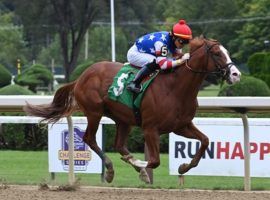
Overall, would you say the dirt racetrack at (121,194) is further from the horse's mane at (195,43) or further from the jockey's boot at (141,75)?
the horse's mane at (195,43)

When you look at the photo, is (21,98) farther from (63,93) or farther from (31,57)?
(31,57)

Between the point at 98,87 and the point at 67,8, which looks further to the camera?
the point at 67,8

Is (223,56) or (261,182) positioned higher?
(223,56)

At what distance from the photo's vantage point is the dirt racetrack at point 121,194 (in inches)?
269

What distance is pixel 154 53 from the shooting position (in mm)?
7418

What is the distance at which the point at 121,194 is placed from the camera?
718 centimetres

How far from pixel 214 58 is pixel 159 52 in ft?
1.98

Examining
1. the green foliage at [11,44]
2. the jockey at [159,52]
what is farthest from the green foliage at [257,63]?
the green foliage at [11,44]

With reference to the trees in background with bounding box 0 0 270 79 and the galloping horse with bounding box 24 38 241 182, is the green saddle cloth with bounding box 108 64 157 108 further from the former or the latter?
the trees in background with bounding box 0 0 270 79

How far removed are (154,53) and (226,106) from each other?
97 centimetres

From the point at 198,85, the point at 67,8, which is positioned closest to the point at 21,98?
the point at 198,85

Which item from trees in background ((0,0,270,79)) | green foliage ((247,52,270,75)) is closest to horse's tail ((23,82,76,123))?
green foliage ((247,52,270,75))

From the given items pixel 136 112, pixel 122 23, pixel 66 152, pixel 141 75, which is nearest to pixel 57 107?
pixel 66 152

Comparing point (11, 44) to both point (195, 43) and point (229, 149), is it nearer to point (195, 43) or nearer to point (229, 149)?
point (229, 149)
